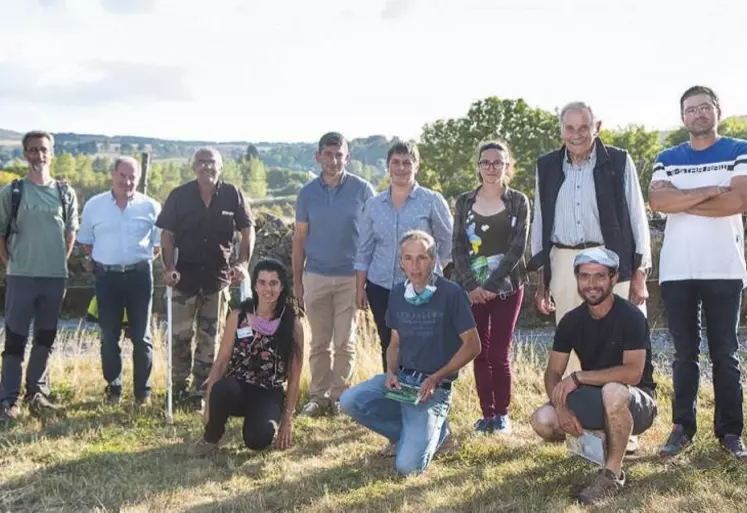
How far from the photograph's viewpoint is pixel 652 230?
15672mm

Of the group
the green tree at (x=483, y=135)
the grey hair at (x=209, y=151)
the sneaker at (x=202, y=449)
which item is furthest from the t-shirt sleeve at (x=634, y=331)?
the green tree at (x=483, y=135)

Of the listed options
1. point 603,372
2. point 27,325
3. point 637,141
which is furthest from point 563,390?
point 637,141

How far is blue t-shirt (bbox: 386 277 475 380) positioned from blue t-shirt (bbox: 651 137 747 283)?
4.20 feet

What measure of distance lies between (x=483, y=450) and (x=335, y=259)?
1.81 metres

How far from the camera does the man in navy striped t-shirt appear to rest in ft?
14.4

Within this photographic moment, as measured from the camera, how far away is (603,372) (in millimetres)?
4051

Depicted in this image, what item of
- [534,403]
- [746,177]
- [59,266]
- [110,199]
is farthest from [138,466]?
[746,177]

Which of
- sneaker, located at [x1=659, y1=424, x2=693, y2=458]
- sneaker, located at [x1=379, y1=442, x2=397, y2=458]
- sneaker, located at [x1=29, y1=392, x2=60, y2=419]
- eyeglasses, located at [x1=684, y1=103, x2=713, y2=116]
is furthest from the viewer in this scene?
sneaker, located at [x1=29, y1=392, x2=60, y2=419]

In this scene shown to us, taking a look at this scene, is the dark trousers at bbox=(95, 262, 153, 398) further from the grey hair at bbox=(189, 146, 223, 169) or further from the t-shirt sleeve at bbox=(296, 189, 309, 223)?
the t-shirt sleeve at bbox=(296, 189, 309, 223)

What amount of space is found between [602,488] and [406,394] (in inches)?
50.3

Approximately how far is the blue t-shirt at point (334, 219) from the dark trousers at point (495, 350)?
117 centimetres

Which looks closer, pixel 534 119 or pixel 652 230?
pixel 652 230

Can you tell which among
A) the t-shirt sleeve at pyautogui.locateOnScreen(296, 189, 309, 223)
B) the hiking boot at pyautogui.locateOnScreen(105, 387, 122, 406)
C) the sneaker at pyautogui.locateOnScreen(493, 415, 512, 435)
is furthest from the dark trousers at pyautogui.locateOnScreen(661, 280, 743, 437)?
the hiking boot at pyautogui.locateOnScreen(105, 387, 122, 406)

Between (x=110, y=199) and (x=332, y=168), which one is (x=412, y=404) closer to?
(x=332, y=168)
